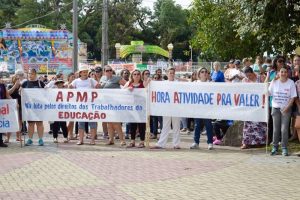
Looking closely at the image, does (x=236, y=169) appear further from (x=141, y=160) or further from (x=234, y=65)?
(x=234, y=65)

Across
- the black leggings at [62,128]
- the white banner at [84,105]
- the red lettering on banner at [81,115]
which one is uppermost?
the white banner at [84,105]

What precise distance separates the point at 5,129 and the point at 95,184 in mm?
5094

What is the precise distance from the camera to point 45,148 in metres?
12.0

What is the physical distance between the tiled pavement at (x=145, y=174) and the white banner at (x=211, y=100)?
2.73 ft

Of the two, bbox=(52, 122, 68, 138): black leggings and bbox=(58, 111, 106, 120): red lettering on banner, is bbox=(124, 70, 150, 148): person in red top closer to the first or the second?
bbox=(58, 111, 106, 120): red lettering on banner

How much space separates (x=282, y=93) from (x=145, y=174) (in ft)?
11.8

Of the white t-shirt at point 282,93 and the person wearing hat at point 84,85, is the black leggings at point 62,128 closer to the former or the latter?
the person wearing hat at point 84,85

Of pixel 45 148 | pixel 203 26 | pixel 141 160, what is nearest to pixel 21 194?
pixel 141 160

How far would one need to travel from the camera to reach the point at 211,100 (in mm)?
11727

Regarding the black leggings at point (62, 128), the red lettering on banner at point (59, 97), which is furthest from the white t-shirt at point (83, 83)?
the black leggings at point (62, 128)

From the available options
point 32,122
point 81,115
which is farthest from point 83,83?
point 32,122

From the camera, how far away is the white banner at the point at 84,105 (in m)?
12.4

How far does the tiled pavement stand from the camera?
7570 millimetres

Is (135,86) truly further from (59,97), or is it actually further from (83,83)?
(59,97)
